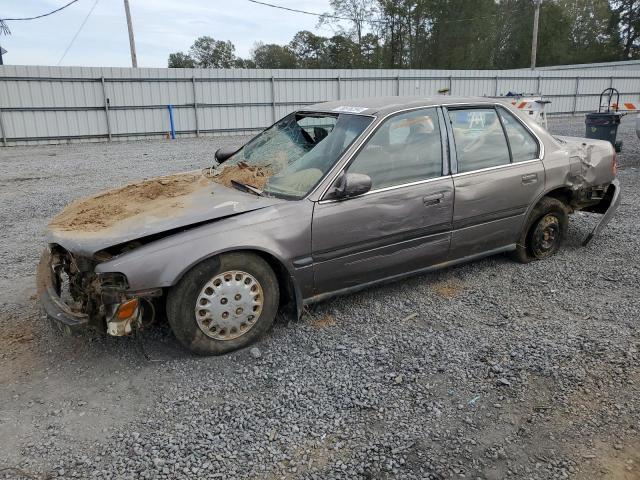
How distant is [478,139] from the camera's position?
167 inches

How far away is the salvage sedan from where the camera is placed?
122 inches

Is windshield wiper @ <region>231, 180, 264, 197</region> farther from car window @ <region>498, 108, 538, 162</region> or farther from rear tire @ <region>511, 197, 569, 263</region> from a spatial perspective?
rear tire @ <region>511, 197, 569, 263</region>

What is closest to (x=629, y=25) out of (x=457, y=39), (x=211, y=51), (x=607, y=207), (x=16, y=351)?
(x=457, y=39)

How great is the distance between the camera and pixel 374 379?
3018 millimetres

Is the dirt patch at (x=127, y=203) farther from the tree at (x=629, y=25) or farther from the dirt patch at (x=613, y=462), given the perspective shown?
the tree at (x=629, y=25)

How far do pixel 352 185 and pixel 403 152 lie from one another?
0.69 meters

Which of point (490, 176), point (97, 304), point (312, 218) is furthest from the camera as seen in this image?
point (490, 176)

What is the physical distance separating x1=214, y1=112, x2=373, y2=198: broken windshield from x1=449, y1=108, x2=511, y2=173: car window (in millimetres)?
851

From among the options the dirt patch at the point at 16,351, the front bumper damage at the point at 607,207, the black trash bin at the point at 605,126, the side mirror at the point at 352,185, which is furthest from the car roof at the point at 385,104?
the black trash bin at the point at 605,126

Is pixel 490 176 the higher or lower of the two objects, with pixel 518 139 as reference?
lower

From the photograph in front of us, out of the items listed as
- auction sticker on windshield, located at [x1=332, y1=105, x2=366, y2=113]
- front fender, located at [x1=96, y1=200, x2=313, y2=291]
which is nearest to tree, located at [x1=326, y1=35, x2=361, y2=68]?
auction sticker on windshield, located at [x1=332, y1=105, x2=366, y2=113]

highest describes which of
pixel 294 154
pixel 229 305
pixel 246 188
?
pixel 294 154

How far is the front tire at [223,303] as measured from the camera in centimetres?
311

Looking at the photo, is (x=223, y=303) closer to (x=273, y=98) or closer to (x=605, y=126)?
(x=605, y=126)
